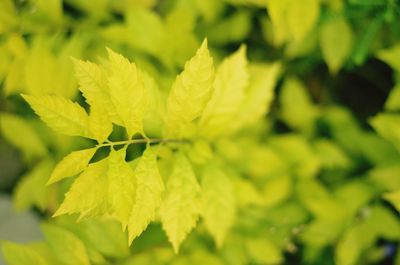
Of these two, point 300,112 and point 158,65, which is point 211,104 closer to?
point 158,65

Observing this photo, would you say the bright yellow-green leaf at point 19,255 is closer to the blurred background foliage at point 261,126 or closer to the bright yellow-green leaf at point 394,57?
the blurred background foliage at point 261,126

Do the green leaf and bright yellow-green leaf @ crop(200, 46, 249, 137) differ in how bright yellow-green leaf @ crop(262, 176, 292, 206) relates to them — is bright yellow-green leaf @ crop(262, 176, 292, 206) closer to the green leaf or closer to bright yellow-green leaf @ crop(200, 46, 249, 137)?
the green leaf

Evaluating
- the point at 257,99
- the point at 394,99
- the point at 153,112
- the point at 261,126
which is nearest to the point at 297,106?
the point at 261,126

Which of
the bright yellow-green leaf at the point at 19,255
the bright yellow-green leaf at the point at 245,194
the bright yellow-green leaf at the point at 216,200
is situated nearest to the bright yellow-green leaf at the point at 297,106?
the bright yellow-green leaf at the point at 245,194

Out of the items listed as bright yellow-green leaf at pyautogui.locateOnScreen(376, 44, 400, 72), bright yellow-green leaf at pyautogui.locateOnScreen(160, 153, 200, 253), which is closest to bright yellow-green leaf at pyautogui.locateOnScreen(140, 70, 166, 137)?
bright yellow-green leaf at pyautogui.locateOnScreen(160, 153, 200, 253)

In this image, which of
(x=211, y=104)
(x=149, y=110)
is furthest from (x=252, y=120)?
(x=149, y=110)

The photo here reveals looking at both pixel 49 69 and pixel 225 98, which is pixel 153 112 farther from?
pixel 49 69
